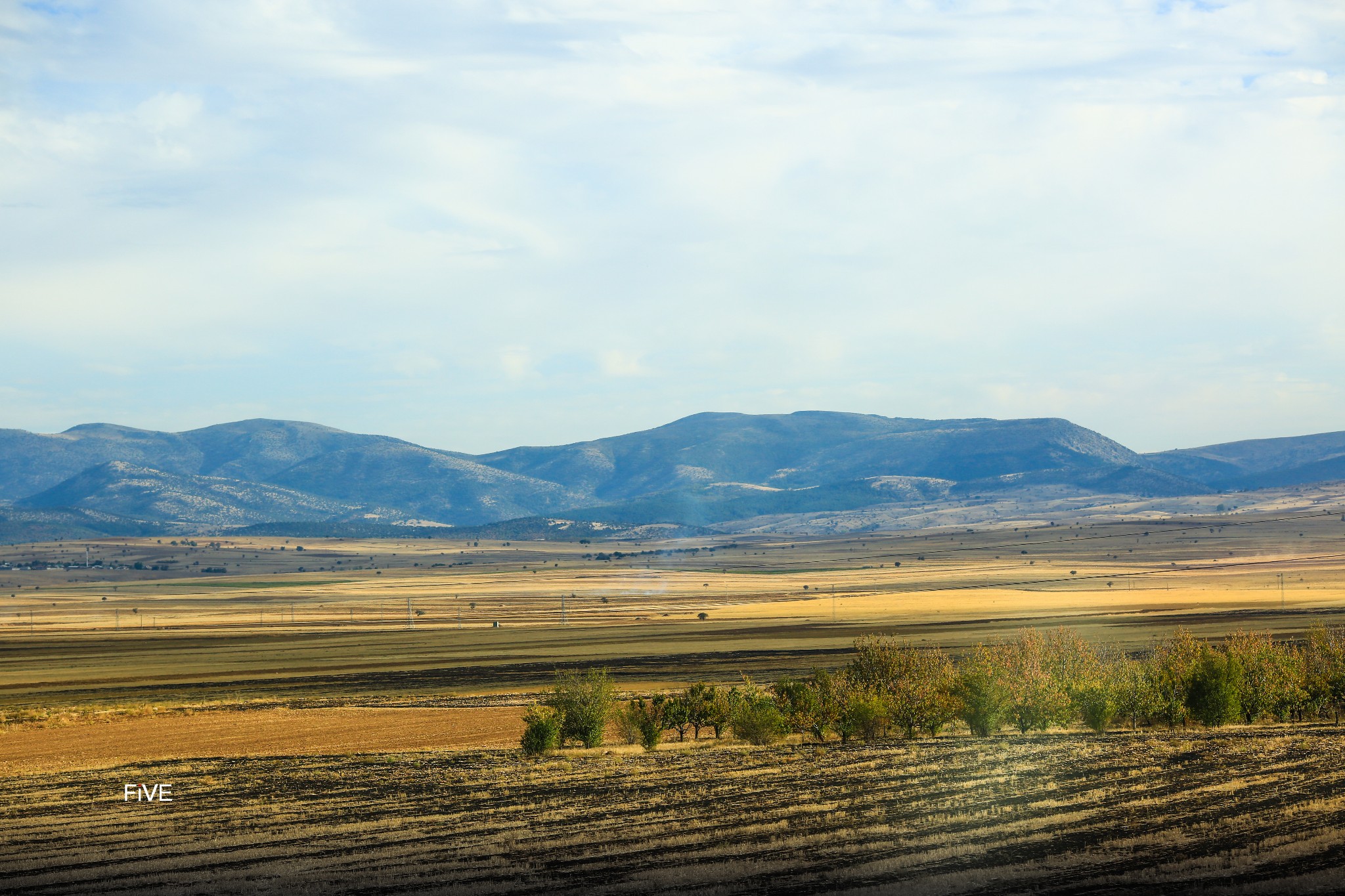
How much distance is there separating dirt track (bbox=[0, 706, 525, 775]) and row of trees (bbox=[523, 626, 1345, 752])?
5092 mm

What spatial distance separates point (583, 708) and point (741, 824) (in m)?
20.2

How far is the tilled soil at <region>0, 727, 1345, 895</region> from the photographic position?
2203 centimetres

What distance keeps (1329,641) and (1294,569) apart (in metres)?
130

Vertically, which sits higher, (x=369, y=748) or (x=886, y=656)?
(x=886, y=656)

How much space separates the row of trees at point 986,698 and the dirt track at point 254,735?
5092mm

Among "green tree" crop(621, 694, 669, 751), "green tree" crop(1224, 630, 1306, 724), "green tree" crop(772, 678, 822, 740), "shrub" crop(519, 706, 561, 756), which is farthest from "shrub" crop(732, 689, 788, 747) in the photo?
"green tree" crop(1224, 630, 1306, 724)

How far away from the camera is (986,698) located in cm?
4259

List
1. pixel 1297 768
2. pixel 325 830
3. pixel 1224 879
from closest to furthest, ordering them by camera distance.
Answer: pixel 1224 879 → pixel 325 830 → pixel 1297 768

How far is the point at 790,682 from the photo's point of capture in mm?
49156

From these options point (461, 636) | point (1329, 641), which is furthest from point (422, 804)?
point (461, 636)

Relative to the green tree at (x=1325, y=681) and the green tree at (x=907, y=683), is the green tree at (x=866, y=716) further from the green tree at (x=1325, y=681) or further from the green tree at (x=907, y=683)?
the green tree at (x=1325, y=681)

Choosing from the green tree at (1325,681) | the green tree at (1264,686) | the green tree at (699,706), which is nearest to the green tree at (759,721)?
the green tree at (699,706)

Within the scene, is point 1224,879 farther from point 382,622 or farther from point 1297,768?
point 382,622

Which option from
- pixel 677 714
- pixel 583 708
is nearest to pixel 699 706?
pixel 677 714
